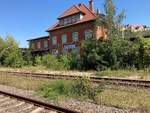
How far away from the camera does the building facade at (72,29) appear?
1642 inches

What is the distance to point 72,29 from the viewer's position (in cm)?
4478

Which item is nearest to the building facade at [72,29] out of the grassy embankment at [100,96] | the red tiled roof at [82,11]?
the red tiled roof at [82,11]

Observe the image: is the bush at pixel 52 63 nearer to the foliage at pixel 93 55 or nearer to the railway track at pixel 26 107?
the foliage at pixel 93 55

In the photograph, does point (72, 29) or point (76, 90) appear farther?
point (72, 29)

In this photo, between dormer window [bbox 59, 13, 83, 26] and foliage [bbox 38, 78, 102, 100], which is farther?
dormer window [bbox 59, 13, 83, 26]

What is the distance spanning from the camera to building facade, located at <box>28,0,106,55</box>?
41.7m

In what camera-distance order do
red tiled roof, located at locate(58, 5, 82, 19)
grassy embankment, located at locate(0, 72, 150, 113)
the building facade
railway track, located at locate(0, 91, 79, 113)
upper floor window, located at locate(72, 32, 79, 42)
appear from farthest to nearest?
red tiled roof, located at locate(58, 5, 82, 19)
upper floor window, located at locate(72, 32, 79, 42)
the building facade
grassy embankment, located at locate(0, 72, 150, 113)
railway track, located at locate(0, 91, 79, 113)

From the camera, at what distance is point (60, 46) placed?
46469mm

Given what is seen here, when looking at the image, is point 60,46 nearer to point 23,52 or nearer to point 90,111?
point 23,52

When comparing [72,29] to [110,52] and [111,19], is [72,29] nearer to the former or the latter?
[111,19]

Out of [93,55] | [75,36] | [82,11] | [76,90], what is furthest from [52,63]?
[76,90]

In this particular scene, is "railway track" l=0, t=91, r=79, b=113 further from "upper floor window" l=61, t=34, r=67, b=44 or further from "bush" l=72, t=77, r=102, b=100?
"upper floor window" l=61, t=34, r=67, b=44

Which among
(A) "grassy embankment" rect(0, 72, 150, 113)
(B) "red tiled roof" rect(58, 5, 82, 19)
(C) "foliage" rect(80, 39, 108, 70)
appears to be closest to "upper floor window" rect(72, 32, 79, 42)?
(B) "red tiled roof" rect(58, 5, 82, 19)

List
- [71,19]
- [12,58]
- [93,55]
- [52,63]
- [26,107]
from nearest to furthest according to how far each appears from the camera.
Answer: [26,107]
[93,55]
[52,63]
[12,58]
[71,19]
